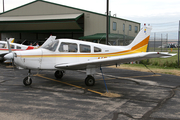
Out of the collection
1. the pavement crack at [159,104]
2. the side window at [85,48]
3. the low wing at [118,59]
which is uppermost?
the side window at [85,48]

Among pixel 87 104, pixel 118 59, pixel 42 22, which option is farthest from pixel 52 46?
pixel 42 22

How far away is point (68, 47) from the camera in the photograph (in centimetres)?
808

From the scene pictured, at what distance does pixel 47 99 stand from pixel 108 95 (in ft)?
7.27

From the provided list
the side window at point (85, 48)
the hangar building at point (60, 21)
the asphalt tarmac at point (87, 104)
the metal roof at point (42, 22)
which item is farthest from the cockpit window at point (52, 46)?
the metal roof at point (42, 22)

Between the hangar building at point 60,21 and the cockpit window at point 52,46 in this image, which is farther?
the hangar building at point 60,21

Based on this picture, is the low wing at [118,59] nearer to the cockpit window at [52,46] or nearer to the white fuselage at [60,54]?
the white fuselage at [60,54]

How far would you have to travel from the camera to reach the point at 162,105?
17.4 feet

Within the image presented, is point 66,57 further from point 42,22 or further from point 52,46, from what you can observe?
point 42,22

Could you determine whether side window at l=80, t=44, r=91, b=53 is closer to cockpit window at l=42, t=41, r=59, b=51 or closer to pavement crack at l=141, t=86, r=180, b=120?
cockpit window at l=42, t=41, r=59, b=51

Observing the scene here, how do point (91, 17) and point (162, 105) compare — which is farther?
point (91, 17)

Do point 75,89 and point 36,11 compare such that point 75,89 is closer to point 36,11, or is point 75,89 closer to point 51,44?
point 51,44

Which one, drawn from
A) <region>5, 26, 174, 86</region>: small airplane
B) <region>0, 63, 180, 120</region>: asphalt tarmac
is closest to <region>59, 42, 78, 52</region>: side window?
<region>5, 26, 174, 86</region>: small airplane

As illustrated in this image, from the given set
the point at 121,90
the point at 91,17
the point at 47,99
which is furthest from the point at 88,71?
the point at 91,17

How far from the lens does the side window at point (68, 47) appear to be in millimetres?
8002
